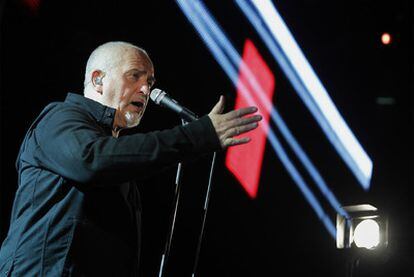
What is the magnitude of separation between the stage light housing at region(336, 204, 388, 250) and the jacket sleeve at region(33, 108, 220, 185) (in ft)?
4.16

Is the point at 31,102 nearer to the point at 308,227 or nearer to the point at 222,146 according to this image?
A: the point at 222,146

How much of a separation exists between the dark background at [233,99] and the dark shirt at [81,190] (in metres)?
0.65

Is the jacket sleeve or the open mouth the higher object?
the open mouth

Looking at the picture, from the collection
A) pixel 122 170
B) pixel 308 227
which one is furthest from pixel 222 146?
pixel 308 227

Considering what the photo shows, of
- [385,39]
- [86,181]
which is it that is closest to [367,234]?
[385,39]

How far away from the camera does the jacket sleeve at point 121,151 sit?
1104 mm

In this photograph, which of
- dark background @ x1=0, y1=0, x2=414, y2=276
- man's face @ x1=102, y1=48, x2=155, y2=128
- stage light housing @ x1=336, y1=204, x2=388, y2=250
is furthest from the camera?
stage light housing @ x1=336, y1=204, x2=388, y2=250

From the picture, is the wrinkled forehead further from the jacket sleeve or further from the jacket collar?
the jacket sleeve

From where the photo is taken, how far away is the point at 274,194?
2.51 meters

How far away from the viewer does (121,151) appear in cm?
111

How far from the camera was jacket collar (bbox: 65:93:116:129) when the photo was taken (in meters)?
1.36

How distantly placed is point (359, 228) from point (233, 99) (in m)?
0.82

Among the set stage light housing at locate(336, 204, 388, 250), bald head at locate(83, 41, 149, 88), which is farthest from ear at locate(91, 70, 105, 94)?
stage light housing at locate(336, 204, 388, 250)

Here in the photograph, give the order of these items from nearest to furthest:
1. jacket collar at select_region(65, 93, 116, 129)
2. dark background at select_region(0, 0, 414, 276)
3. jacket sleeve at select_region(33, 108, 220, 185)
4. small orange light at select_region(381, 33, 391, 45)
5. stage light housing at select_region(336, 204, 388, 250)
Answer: jacket sleeve at select_region(33, 108, 220, 185), jacket collar at select_region(65, 93, 116, 129), dark background at select_region(0, 0, 414, 276), stage light housing at select_region(336, 204, 388, 250), small orange light at select_region(381, 33, 391, 45)
